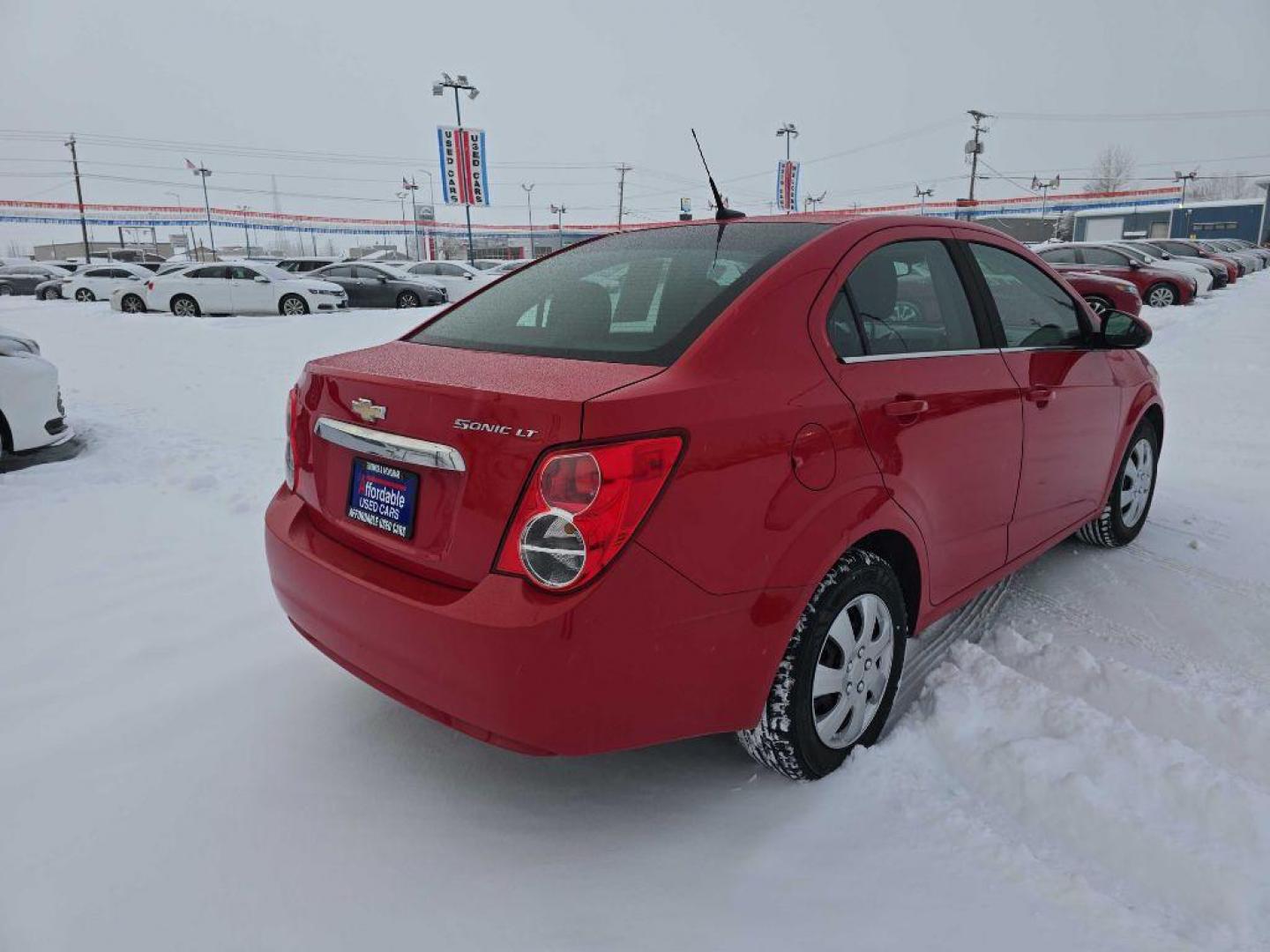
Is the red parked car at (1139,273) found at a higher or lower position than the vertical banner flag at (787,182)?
lower

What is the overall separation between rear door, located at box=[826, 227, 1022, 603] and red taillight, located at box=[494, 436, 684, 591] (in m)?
0.77

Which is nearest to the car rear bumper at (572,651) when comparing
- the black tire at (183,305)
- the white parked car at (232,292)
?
the white parked car at (232,292)

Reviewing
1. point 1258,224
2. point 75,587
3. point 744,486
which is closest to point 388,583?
point 744,486

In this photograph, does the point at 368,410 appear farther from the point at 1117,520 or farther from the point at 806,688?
the point at 1117,520

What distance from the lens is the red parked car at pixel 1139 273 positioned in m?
18.0

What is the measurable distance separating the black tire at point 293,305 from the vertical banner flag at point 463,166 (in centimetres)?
1941

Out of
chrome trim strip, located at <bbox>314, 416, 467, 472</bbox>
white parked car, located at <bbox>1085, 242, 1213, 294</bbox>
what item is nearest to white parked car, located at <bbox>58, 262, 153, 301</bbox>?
white parked car, located at <bbox>1085, 242, 1213, 294</bbox>

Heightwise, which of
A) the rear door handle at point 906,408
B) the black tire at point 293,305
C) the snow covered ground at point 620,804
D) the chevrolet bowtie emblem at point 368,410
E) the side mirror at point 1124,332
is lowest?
the snow covered ground at point 620,804

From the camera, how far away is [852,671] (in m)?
2.51

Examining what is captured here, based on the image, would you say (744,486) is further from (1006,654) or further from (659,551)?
(1006,654)

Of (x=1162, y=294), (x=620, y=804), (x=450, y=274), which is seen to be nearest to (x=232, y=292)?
(x=450, y=274)

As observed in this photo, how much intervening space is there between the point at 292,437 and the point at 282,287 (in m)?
19.3

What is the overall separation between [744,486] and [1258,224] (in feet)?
295

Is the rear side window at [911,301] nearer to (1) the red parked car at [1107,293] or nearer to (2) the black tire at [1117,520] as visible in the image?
(2) the black tire at [1117,520]
